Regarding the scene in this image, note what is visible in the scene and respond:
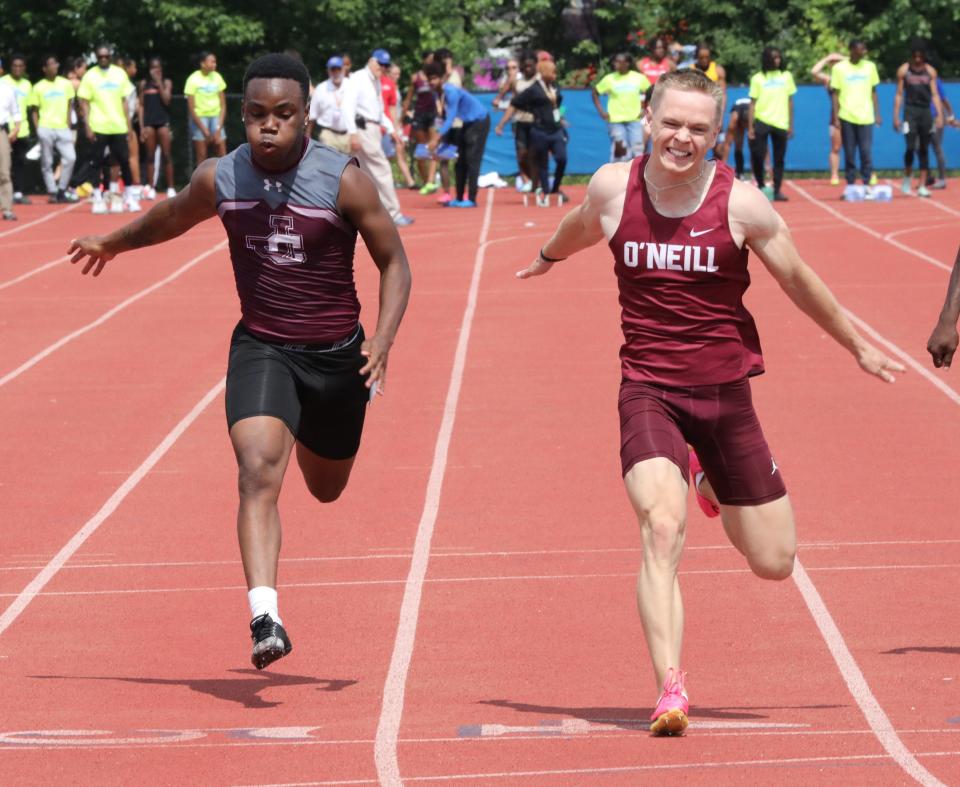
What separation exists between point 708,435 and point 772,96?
→ 19368mm

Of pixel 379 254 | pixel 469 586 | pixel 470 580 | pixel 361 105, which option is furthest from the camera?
pixel 361 105

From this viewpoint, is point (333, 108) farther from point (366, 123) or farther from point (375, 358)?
point (375, 358)

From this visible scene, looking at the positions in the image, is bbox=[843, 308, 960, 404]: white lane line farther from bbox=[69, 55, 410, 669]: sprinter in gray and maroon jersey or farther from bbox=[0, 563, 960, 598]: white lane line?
bbox=[69, 55, 410, 669]: sprinter in gray and maroon jersey

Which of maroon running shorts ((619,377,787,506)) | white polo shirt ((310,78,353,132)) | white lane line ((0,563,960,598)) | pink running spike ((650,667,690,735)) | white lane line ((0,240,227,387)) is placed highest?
maroon running shorts ((619,377,787,506))

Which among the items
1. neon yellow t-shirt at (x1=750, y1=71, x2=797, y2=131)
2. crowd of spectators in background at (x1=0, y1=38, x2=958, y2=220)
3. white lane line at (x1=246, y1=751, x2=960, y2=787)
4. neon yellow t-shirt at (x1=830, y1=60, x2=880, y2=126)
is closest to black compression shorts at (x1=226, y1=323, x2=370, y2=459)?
white lane line at (x1=246, y1=751, x2=960, y2=787)

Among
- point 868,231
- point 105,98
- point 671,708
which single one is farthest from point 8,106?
point 671,708

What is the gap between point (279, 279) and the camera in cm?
618

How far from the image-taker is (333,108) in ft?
65.8

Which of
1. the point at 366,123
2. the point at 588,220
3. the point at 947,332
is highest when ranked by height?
the point at 588,220

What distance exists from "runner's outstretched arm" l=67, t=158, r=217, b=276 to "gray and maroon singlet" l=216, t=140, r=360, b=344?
0.06 meters

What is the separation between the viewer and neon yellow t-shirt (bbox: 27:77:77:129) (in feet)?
85.9

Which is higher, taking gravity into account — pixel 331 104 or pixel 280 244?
pixel 280 244

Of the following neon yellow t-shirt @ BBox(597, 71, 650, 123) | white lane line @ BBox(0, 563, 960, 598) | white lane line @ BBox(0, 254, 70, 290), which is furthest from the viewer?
neon yellow t-shirt @ BBox(597, 71, 650, 123)

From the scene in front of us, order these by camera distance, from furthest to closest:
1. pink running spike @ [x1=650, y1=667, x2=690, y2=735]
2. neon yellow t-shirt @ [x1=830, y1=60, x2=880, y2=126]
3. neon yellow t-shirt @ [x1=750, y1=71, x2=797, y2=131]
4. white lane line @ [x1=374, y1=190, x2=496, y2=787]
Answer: neon yellow t-shirt @ [x1=830, y1=60, x2=880, y2=126]
neon yellow t-shirt @ [x1=750, y1=71, x2=797, y2=131]
white lane line @ [x1=374, y1=190, x2=496, y2=787]
pink running spike @ [x1=650, y1=667, x2=690, y2=735]
